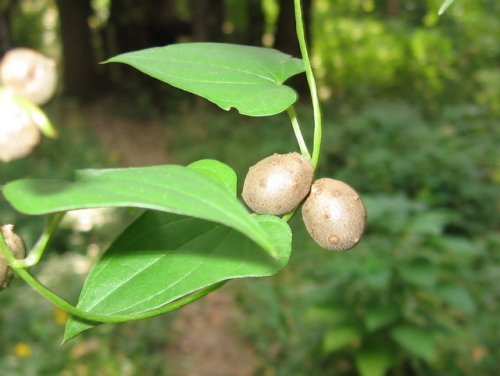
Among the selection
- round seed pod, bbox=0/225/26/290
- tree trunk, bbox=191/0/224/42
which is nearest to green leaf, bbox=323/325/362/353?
round seed pod, bbox=0/225/26/290

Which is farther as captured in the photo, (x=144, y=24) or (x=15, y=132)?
(x=144, y=24)

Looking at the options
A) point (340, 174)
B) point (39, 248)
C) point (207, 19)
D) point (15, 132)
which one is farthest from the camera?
point (207, 19)

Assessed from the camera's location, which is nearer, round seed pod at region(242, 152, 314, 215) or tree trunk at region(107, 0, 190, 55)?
round seed pod at region(242, 152, 314, 215)

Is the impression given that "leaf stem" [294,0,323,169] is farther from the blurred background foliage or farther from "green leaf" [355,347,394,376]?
"green leaf" [355,347,394,376]

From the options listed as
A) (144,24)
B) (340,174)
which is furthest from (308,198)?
(144,24)

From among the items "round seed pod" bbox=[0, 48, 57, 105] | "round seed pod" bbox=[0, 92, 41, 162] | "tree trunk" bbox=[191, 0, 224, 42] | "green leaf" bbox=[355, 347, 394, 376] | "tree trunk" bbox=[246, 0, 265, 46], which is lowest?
"tree trunk" bbox=[246, 0, 265, 46]

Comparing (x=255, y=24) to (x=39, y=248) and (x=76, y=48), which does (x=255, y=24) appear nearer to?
(x=76, y=48)
